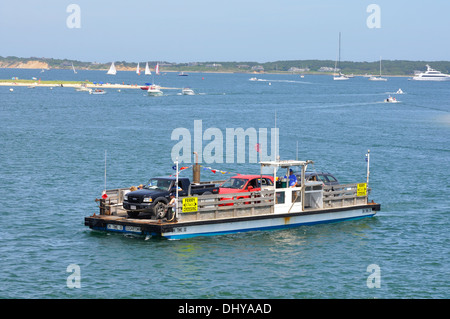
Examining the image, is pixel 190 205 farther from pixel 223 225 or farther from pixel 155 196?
pixel 223 225

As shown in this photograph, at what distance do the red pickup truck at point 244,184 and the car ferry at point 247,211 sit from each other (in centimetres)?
16

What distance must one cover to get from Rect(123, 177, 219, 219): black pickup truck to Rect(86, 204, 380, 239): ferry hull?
2.66 feet

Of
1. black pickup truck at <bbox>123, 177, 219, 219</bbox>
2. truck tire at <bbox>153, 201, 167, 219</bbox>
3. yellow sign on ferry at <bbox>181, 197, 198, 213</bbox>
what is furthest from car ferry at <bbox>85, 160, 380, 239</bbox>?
black pickup truck at <bbox>123, 177, 219, 219</bbox>

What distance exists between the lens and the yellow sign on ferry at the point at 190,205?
26.5 m

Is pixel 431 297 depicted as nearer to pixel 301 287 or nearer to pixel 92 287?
pixel 301 287

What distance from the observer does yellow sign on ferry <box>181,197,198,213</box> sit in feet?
86.8

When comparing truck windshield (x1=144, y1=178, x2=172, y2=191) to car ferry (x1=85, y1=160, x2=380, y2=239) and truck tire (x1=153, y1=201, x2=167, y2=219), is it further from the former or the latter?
truck tire (x1=153, y1=201, x2=167, y2=219)

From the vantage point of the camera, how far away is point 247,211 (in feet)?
92.6

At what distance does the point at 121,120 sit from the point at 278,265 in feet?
233

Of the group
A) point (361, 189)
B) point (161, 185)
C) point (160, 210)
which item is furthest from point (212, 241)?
point (361, 189)

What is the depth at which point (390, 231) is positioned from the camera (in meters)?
30.8

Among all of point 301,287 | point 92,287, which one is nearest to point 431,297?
point 301,287

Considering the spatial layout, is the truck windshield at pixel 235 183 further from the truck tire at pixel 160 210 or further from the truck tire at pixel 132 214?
the truck tire at pixel 132 214

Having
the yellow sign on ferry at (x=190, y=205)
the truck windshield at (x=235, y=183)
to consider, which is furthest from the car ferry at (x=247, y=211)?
the truck windshield at (x=235, y=183)
